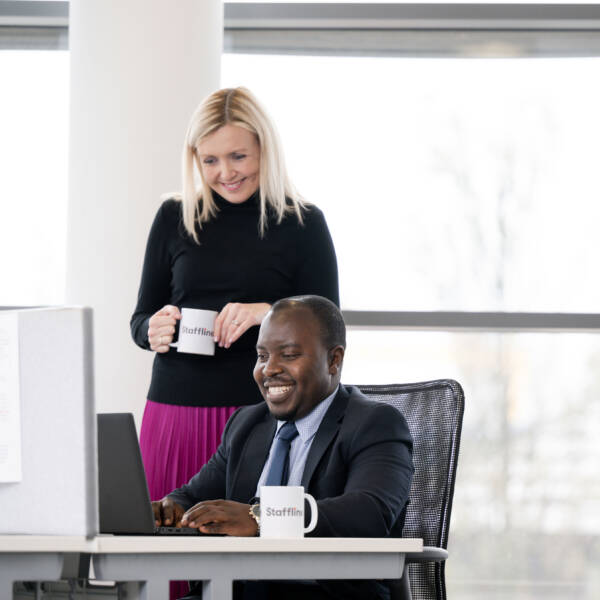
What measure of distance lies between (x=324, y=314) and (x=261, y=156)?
2.12 feet

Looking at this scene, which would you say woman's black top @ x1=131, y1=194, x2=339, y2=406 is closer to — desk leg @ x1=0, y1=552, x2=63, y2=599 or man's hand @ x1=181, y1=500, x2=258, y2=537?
man's hand @ x1=181, y1=500, x2=258, y2=537

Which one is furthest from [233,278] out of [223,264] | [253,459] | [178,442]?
[253,459]

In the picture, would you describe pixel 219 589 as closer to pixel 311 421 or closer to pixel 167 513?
pixel 167 513

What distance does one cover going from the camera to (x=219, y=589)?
1384mm

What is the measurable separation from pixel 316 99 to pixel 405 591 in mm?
2740

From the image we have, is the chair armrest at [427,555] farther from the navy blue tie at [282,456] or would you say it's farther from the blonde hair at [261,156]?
the blonde hair at [261,156]

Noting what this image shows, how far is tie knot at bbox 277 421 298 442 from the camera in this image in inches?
87.4

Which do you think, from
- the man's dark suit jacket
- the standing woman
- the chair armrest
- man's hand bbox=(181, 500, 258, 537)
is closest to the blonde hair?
the standing woman

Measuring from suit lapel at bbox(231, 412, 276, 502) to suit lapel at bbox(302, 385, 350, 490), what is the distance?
16cm

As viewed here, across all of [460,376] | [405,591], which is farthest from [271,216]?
[460,376]

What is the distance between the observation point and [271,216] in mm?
2736

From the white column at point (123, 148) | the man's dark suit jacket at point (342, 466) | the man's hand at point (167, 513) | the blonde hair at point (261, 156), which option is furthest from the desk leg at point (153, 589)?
the white column at point (123, 148)

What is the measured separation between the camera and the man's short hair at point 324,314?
7.29ft

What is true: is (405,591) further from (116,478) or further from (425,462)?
(116,478)
